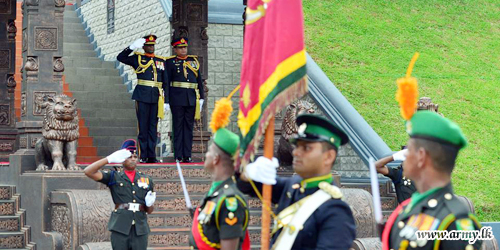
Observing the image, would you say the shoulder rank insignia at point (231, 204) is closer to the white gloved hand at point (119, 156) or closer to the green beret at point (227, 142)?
the green beret at point (227, 142)

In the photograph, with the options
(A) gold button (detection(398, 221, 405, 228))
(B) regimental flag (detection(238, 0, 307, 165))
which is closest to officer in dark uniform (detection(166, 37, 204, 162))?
(B) regimental flag (detection(238, 0, 307, 165))

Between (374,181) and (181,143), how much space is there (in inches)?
412

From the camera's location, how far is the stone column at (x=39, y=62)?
13.3m

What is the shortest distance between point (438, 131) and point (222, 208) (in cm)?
198

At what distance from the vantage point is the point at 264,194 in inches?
233

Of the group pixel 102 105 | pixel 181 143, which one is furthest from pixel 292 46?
pixel 102 105

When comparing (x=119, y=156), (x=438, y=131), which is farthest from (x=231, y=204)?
(x=119, y=156)

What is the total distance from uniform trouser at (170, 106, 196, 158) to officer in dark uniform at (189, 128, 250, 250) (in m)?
8.92

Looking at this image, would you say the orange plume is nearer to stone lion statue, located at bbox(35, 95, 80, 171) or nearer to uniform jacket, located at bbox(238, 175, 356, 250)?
uniform jacket, located at bbox(238, 175, 356, 250)

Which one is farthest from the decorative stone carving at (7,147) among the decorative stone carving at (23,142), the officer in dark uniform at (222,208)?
the officer in dark uniform at (222,208)

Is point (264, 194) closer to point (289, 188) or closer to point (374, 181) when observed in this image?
point (289, 188)

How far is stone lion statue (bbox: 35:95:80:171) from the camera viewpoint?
1259cm

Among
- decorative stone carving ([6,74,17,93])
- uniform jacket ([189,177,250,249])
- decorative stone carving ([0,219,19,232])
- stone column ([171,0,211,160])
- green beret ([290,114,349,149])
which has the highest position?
stone column ([171,0,211,160])

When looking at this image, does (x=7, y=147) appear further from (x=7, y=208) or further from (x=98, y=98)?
(x=7, y=208)
